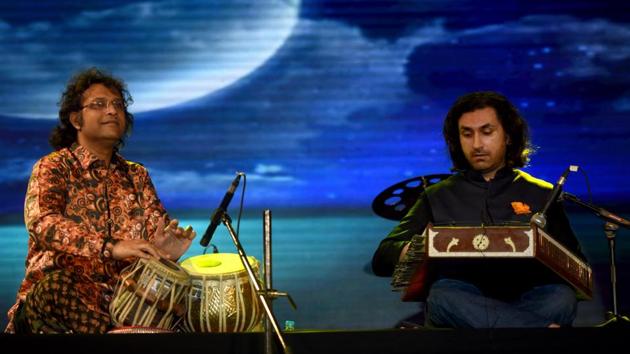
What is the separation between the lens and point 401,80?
5.22 m

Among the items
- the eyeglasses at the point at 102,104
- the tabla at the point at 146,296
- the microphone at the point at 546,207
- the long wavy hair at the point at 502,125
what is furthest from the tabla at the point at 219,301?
the microphone at the point at 546,207

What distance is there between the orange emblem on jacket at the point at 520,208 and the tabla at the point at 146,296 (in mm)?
1408

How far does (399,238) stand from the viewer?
11.9 ft

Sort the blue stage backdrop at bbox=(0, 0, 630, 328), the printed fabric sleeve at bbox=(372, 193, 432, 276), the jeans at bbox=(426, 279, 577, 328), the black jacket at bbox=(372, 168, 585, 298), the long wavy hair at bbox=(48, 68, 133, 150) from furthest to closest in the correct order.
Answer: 1. the blue stage backdrop at bbox=(0, 0, 630, 328)
2. the long wavy hair at bbox=(48, 68, 133, 150)
3. the printed fabric sleeve at bbox=(372, 193, 432, 276)
4. the black jacket at bbox=(372, 168, 585, 298)
5. the jeans at bbox=(426, 279, 577, 328)

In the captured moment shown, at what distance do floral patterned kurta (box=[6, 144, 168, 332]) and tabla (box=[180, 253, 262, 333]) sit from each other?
33 cm

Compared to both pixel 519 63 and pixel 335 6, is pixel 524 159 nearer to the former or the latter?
pixel 519 63

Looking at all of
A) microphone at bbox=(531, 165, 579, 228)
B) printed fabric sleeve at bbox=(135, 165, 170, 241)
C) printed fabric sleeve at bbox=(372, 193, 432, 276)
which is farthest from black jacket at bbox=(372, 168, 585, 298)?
printed fabric sleeve at bbox=(135, 165, 170, 241)

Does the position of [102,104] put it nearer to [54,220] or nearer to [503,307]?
[54,220]

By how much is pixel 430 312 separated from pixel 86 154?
1.67 metres

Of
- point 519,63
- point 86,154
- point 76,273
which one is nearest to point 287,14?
point 519,63

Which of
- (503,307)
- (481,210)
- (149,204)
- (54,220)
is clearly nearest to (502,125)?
(481,210)

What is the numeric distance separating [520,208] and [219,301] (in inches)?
51.2

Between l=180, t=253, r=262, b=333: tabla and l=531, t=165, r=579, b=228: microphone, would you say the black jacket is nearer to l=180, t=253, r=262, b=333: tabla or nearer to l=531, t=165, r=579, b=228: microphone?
l=531, t=165, r=579, b=228: microphone

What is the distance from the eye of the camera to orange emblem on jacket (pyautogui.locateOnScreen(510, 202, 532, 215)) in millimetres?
3473
